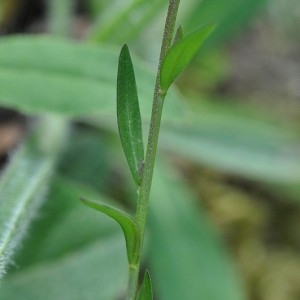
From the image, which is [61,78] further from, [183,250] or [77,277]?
[183,250]

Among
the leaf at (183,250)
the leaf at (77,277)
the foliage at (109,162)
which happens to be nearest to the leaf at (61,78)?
the foliage at (109,162)

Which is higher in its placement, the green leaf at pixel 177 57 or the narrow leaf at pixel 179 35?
the narrow leaf at pixel 179 35

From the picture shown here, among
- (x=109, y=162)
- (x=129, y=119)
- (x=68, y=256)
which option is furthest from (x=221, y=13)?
(x=129, y=119)

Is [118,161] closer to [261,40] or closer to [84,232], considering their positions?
[84,232]

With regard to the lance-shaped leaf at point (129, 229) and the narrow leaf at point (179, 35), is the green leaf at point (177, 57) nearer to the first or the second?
the narrow leaf at point (179, 35)

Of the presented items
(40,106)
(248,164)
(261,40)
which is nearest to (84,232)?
(40,106)

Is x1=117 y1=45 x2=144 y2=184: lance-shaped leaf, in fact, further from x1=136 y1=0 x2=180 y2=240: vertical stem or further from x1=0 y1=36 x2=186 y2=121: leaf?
x1=0 y1=36 x2=186 y2=121: leaf

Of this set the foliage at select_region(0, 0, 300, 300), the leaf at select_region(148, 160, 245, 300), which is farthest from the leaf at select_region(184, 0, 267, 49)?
the leaf at select_region(148, 160, 245, 300)
